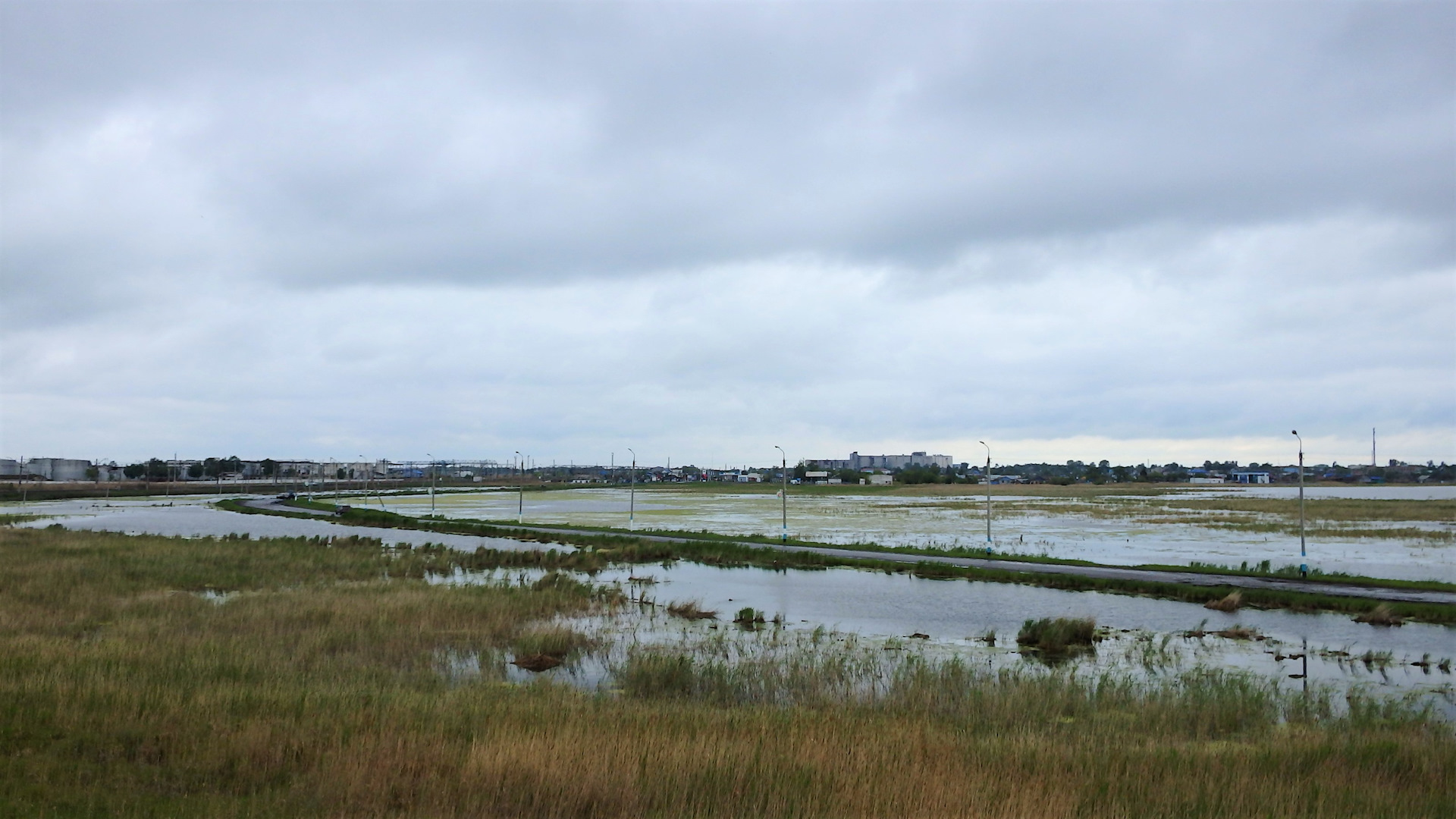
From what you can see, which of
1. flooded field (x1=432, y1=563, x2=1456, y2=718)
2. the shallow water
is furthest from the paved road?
the shallow water

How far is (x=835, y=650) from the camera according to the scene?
70.4ft

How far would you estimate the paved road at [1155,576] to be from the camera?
29750mm

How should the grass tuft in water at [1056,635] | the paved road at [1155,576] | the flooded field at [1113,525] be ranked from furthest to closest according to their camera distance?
the flooded field at [1113,525], the paved road at [1155,576], the grass tuft in water at [1056,635]

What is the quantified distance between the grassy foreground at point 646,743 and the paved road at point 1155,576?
1691 cm

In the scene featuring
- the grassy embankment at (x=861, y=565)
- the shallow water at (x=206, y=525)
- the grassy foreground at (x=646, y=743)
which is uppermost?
the grassy foreground at (x=646, y=743)

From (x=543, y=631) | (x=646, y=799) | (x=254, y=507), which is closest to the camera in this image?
(x=646, y=799)

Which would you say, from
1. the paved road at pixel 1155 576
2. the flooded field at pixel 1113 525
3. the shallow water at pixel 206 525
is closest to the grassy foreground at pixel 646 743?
the paved road at pixel 1155 576

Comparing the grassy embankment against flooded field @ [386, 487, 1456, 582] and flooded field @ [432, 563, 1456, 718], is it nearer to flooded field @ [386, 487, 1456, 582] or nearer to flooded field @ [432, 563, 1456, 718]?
flooded field @ [432, 563, 1456, 718]

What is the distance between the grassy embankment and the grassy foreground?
575 inches

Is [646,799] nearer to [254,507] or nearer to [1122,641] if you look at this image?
[1122,641]

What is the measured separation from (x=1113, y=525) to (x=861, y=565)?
39.8 metres

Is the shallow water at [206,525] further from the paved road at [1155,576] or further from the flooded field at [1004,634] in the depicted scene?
the flooded field at [1004,634]

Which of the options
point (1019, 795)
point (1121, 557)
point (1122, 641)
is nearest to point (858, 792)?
point (1019, 795)

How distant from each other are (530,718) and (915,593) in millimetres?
23457
